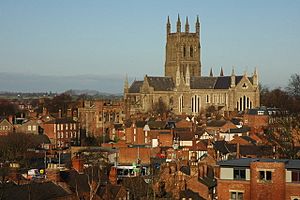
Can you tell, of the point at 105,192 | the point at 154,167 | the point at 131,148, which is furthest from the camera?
the point at 131,148

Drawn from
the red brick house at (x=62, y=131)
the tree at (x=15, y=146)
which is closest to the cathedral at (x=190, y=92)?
the red brick house at (x=62, y=131)

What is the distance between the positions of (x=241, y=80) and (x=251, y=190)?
85.9 meters

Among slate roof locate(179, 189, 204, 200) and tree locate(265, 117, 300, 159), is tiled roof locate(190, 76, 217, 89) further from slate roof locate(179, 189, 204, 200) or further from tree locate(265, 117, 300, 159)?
slate roof locate(179, 189, 204, 200)

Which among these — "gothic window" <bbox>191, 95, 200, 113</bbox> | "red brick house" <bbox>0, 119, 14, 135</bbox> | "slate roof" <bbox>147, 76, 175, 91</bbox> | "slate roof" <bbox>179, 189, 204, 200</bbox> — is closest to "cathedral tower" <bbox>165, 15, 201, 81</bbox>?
"slate roof" <bbox>147, 76, 175, 91</bbox>

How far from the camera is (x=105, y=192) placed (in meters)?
30.6

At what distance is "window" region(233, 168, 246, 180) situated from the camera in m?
27.3

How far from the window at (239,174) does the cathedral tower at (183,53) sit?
331ft

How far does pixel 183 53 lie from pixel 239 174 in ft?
341

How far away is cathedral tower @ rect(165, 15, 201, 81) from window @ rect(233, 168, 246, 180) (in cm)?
10084

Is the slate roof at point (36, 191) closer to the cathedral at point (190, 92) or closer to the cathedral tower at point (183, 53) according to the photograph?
the cathedral at point (190, 92)

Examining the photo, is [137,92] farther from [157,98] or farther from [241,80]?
[241,80]

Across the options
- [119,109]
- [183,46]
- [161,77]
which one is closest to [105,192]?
[119,109]

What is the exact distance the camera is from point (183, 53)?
5143 inches

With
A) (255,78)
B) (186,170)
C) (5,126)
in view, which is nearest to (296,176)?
(186,170)
